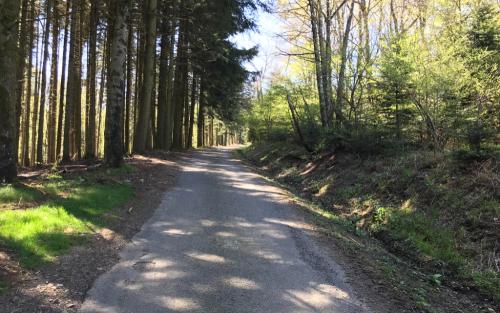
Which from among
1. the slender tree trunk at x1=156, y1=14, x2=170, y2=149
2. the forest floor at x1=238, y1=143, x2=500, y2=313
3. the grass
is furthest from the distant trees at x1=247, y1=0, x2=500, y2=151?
the grass

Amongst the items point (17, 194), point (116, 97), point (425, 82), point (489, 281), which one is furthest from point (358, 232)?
point (116, 97)

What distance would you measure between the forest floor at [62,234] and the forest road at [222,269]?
310 millimetres

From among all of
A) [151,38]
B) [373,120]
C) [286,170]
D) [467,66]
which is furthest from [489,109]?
[151,38]

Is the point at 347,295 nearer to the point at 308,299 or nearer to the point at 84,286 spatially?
the point at 308,299

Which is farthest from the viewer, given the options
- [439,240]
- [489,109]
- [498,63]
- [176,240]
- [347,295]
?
[498,63]

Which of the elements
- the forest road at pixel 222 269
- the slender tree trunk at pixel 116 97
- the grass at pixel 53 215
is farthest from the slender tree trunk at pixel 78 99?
the forest road at pixel 222 269

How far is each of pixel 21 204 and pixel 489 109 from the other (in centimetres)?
1157

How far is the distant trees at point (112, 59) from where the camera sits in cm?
1292

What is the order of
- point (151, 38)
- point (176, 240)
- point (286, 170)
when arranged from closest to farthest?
1. point (176, 240)
2. point (151, 38)
3. point (286, 170)

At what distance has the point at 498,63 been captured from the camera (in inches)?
489

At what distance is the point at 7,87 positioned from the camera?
9383 mm

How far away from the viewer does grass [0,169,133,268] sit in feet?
19.6

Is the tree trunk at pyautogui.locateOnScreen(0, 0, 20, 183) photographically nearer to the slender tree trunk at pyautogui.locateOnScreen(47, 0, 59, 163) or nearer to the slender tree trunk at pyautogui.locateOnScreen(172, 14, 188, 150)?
the slender tree trunk at pyautogui.locateOnScreen(47, 0, 59, 163)

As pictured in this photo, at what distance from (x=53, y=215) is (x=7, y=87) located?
149 inches
